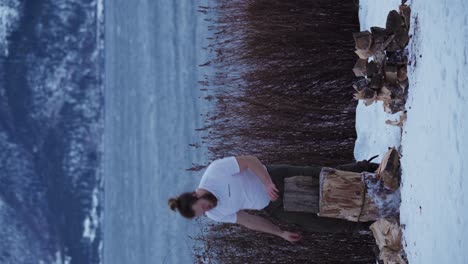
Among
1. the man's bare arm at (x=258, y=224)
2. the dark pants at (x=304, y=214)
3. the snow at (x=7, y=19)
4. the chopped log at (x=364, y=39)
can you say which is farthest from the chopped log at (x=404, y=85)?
the snow at (x=7, y=19)

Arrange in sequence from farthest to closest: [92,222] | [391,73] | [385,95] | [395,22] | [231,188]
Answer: [92,222], [385,95], [391,73], [395,22], [231,188]

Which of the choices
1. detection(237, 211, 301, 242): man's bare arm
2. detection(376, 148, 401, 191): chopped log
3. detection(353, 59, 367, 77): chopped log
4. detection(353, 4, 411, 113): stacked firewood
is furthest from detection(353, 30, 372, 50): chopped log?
detection(237, 211, 301, 242): man's bare arm

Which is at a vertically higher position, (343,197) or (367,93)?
(367,93)

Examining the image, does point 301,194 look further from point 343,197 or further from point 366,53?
point 366,53

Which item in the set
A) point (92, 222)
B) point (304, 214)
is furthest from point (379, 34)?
point (92, 222)

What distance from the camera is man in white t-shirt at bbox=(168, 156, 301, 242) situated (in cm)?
313

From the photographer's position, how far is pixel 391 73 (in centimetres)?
344

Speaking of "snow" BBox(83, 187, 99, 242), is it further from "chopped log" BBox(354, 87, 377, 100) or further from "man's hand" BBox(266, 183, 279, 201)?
"chopped log" BBox(354, 87, 377, 100)

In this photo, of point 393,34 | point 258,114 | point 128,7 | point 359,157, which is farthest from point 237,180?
A: point 128,7

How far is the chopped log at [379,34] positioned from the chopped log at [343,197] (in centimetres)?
75

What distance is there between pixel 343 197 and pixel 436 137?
79cm

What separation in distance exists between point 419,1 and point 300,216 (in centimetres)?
127

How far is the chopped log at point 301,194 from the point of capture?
335cm

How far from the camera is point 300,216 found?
11.5 feet
